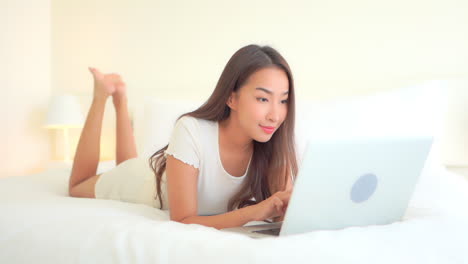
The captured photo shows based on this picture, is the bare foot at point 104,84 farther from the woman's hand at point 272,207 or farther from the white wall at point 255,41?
the woman's hand at point 272,207

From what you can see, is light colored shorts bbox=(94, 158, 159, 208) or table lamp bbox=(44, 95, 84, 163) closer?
light colored shorts bbox=(94, 158, 159, 208)

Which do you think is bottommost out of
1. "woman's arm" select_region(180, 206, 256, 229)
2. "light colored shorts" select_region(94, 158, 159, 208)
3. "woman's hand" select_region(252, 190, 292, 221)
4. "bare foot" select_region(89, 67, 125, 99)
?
"light colored shorts" select_region(94, 158, 159, 208)

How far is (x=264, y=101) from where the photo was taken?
1.38m

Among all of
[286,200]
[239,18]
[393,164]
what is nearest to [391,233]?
[393,164]

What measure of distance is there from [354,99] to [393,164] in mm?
1428

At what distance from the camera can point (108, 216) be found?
4.53 feet

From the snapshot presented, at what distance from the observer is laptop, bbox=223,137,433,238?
3.25 feet

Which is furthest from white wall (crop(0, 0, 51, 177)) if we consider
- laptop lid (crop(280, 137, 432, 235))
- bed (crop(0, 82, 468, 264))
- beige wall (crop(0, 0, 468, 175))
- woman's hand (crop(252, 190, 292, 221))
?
laptop lid (crop(280, 137, 432, 235))

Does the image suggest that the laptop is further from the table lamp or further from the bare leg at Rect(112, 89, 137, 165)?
the table lamp

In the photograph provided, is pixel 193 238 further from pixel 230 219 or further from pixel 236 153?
pixel 236 153

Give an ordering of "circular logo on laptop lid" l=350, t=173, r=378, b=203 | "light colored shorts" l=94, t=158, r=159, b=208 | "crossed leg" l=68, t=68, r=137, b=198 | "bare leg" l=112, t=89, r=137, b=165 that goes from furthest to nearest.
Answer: "bare leg" l=112, t=89, r=137, b=165
"crossed leg" l=68, t=68, r=137, b=198
"light colored shorts" l=94, t=158, r=159, b=208
"circular logo on laptop lid" l=350, t=173, r=378, b=203

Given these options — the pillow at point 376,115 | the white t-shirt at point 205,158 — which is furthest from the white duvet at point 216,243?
the pillow at point 376,115

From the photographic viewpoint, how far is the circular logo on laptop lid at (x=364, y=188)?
1079 mm

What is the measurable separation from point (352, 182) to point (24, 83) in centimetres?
315
